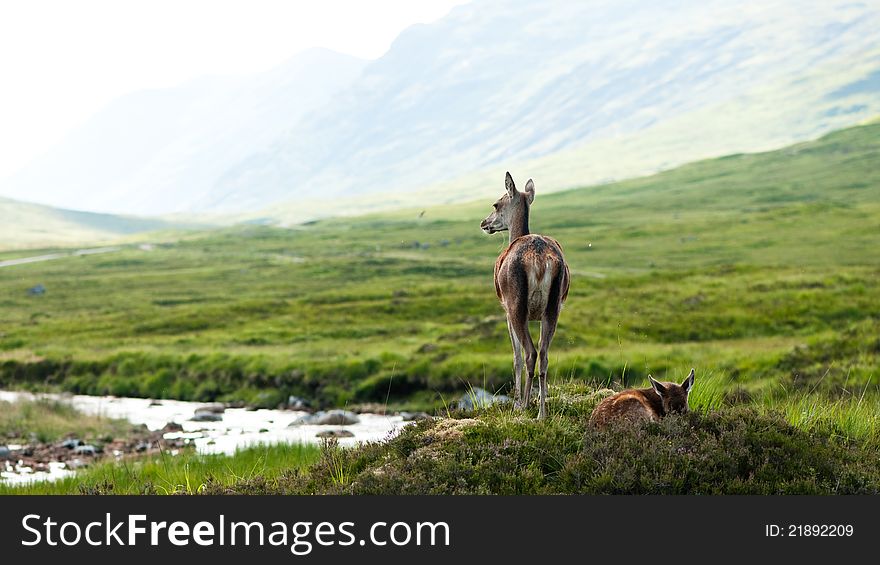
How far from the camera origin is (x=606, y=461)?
10.7 m

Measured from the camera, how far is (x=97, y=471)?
22.9 m

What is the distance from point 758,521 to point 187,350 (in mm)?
51142

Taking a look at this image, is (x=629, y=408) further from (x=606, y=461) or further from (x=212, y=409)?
(x=212, y=409)

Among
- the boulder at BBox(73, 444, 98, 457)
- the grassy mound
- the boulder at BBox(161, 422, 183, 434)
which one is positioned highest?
the grassy mound

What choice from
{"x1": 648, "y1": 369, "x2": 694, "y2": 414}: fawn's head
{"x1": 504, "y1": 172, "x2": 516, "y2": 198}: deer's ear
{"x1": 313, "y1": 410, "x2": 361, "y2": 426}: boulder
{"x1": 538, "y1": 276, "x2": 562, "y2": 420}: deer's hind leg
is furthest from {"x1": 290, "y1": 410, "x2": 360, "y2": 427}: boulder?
{"x1": 648, "y1": 369, "x2": 694, "y2": 414}: fawn's head

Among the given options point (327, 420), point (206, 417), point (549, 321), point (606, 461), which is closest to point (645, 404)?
point (606, 461)

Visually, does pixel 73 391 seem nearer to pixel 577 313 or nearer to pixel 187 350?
pixel 187 350

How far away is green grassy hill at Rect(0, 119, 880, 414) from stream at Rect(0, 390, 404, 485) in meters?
2.41

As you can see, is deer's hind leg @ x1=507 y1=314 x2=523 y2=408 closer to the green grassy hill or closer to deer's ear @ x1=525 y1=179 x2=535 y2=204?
deer's ear @ x1=525 y1=179 x2=535 y2=204

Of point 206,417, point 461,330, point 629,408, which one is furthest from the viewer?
point 461,330

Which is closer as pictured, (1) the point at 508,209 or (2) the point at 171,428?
(1) the point at 508,209

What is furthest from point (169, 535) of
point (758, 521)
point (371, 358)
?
point (371, 358)

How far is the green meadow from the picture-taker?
34906 mm

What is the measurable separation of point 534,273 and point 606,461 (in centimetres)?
252
